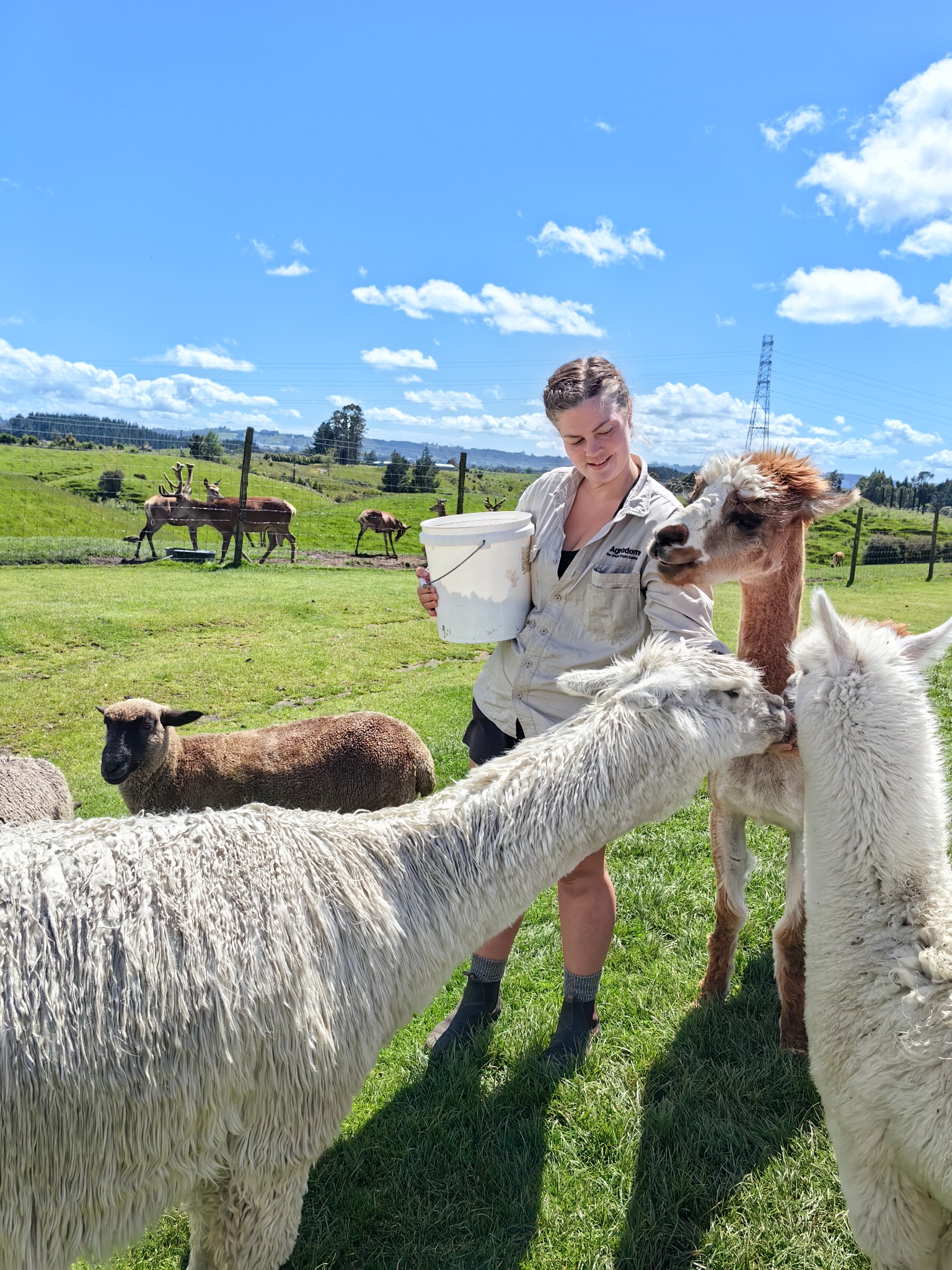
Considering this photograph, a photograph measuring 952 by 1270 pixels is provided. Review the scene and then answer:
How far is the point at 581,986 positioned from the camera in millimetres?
2951

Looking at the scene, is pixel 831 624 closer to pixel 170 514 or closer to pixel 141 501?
pixel 170 514

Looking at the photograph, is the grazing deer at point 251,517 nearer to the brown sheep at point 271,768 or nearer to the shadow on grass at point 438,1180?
the brown sheep at point 271,768

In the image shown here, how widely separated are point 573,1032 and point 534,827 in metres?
1.45

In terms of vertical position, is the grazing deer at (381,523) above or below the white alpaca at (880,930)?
above

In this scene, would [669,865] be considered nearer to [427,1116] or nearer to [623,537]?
[427,1116]

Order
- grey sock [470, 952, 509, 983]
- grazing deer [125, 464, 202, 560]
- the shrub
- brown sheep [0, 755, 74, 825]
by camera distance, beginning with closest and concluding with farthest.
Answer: grey sock [470, 952, 509, 983], brown sheep [0, 755, 74, 825], grazing deer [125, 464, 202, 560], the shrub

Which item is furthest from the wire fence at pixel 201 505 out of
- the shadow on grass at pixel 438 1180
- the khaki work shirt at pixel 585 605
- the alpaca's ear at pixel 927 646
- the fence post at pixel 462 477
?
the alpaca's ear at pixel 927 646

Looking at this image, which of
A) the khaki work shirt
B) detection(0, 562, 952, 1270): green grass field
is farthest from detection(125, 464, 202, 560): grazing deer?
the khaki work shirt

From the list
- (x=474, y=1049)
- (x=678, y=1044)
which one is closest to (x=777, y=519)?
(x=678, y=1044)

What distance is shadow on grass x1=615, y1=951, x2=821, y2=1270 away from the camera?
2268 mm

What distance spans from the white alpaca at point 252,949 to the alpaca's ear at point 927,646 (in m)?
0.36

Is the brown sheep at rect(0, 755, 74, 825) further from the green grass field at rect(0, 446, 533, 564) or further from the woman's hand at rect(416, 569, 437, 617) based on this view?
the green grass field at rect(0, 446, 533, 564)

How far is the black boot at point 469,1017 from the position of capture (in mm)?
3035

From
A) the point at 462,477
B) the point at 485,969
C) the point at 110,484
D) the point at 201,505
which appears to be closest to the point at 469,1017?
the point at 485,969
